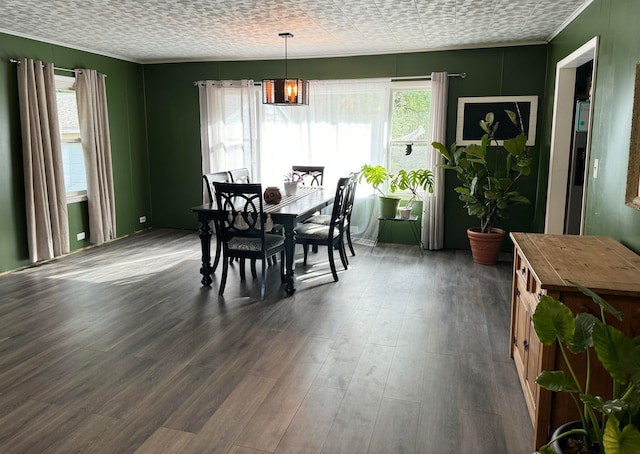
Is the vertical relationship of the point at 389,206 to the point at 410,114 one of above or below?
below

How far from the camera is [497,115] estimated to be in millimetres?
5641

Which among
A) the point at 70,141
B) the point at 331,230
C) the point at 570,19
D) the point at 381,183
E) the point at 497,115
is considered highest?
the point at 570,19

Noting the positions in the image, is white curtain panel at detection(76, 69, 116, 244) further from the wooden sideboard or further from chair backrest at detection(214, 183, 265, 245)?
the wooden sideboard

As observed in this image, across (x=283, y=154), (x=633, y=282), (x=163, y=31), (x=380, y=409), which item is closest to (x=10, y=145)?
(x=163, y=31)

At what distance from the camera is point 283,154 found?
21.5 feet

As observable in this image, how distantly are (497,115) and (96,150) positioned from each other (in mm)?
4723

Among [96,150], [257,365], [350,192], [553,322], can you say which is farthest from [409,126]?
[553,322]

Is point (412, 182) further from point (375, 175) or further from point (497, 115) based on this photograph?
point (497, 115)

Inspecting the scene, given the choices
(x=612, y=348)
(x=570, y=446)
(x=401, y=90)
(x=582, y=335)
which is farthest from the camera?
(x=401, y=90)

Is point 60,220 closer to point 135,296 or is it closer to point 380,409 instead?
point 135,296

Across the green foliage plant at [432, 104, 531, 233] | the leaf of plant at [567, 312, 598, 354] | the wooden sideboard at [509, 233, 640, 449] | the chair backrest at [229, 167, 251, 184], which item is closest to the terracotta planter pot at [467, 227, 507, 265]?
the green foliage plant at [432, 104, 531, 233]

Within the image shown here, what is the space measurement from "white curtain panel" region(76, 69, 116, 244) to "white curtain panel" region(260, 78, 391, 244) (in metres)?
1.94

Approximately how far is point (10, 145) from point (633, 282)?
537 centimetres

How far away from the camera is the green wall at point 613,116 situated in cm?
271
